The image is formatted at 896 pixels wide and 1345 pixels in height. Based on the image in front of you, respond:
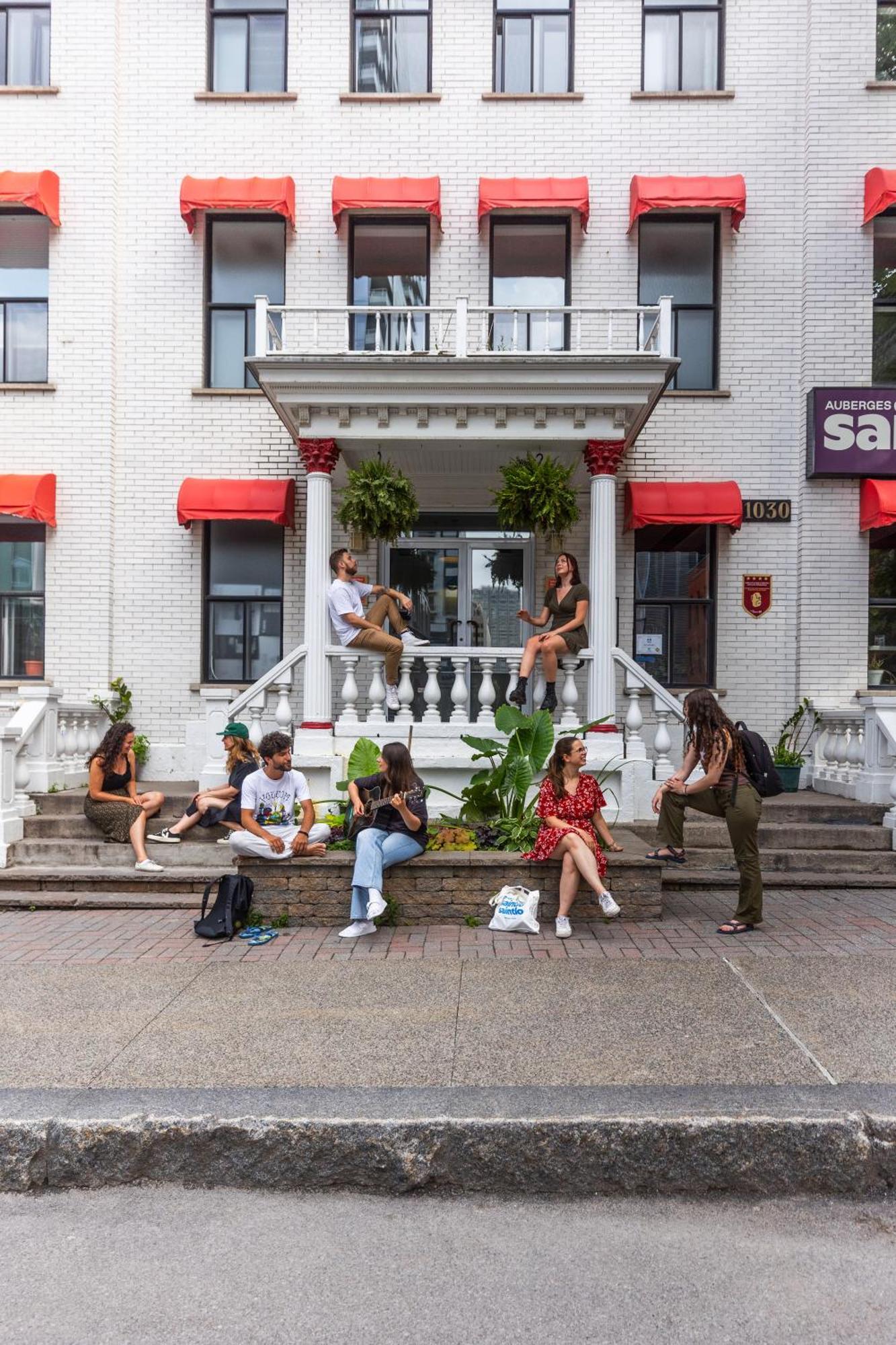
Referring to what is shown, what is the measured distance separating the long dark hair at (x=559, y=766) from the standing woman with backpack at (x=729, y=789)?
0.80 meters

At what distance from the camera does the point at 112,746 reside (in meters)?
8.20

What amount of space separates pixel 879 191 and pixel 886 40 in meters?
2.52

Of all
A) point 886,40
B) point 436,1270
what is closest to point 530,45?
point 886,40

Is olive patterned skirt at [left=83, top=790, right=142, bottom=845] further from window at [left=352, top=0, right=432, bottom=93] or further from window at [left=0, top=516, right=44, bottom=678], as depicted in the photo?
window at [left=352, top=0, right=432, bottom=93]

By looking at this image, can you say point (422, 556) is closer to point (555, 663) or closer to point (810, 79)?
point (555, 663)

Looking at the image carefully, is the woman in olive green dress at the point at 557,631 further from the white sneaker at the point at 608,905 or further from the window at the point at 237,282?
the window at the point at 237,282

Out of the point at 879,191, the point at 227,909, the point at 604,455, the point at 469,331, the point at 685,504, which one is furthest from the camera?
the point at 469,331

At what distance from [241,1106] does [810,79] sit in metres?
12.4

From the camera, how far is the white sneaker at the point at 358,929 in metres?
6.37

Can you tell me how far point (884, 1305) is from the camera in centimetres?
280

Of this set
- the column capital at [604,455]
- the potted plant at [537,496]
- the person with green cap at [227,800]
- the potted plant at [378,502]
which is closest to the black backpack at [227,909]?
the person with green cap at [227,800]

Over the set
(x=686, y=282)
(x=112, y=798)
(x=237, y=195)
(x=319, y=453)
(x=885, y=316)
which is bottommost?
(x=112, y=798)

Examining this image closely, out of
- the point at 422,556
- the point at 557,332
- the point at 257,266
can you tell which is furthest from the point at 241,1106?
the point at 257,266

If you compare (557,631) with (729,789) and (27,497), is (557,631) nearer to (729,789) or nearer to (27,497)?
(729,789)
